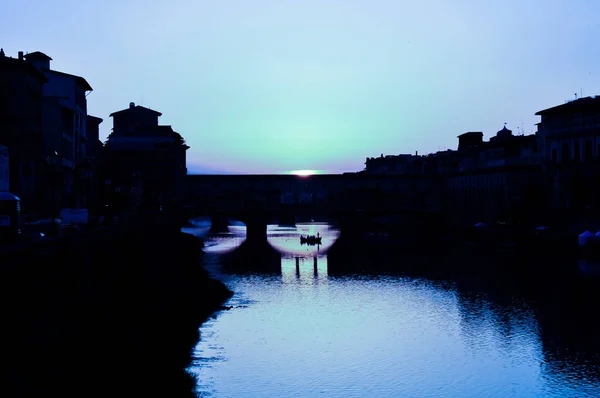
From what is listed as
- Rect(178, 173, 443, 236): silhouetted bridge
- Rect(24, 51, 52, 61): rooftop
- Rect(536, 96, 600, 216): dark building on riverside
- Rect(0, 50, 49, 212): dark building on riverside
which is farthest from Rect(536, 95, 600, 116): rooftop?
Rect(0, 50, 49, 212): dark building on riverside

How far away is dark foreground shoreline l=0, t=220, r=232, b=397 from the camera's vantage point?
89.2 feet

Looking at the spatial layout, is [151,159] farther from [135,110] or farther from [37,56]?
[37,56]

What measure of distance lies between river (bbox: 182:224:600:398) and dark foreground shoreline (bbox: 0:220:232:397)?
5.76 feet

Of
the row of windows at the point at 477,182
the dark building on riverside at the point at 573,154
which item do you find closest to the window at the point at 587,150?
the dark building on riverside at the point at 573,154

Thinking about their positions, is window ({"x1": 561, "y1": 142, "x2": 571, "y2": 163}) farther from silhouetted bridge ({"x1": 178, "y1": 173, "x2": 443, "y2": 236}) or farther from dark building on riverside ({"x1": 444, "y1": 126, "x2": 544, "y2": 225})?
silhouetted bridge ({"x1": 178, "y1": 173, "x2": 443, "y2": 236})

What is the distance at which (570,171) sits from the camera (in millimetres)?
115312

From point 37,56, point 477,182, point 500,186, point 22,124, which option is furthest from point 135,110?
point 22,124

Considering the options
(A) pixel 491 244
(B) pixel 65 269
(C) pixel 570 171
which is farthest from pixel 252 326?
(C) pixel 570 171

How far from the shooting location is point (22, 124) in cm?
6456

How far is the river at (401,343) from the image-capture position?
33188 millimetres

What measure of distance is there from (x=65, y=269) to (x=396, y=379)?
15.5m

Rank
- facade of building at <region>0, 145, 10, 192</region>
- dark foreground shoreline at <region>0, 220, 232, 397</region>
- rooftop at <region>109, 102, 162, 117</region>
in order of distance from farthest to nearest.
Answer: rooftop at <region>109, 102, 162, 117</region> < facade of building at <region>0, 145, 10, 192</region> < dark foreground shoreline at <region>0, 220, 232, 397</region>

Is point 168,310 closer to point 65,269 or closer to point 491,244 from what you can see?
point 65,269

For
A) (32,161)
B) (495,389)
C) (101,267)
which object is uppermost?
(32,161)
